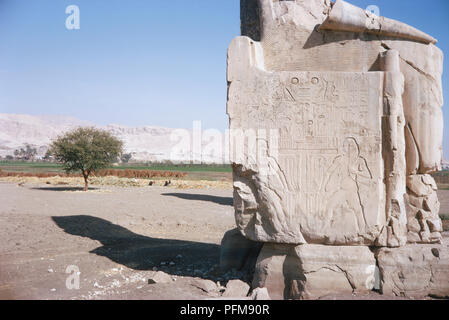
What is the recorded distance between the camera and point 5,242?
7.06m

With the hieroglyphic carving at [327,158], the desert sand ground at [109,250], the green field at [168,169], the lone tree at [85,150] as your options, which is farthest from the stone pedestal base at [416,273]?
the green field at [168,169]

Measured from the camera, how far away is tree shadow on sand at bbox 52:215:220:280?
18.9 ft

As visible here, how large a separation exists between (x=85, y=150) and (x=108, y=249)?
45.3 ft

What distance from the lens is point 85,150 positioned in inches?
768

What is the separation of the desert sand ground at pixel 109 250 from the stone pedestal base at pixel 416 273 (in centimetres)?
200

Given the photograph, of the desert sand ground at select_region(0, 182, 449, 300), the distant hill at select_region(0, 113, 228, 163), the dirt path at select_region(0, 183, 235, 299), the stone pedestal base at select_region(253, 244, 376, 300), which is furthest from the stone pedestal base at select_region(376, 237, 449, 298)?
the distant hill at select_region(0, 113, 228, 163)

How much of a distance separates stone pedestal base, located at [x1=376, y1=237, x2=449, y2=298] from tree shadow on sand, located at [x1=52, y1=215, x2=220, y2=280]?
7.42 feet

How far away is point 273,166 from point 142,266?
9.29ft

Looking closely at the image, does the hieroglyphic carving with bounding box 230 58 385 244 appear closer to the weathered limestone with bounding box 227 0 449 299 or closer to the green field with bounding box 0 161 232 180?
the weathered limestone with bounding box 227 0 449 299

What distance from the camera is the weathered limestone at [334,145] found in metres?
4.20

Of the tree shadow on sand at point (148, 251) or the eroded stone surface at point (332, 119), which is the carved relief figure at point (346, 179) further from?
the tree shadow on sand at point (148, 251)

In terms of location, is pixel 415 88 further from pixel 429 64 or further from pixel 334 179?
pixel 334 179

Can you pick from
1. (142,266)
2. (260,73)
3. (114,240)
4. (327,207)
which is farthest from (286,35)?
(114,240)

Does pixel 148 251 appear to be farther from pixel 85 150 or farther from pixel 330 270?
pixel 85 150
